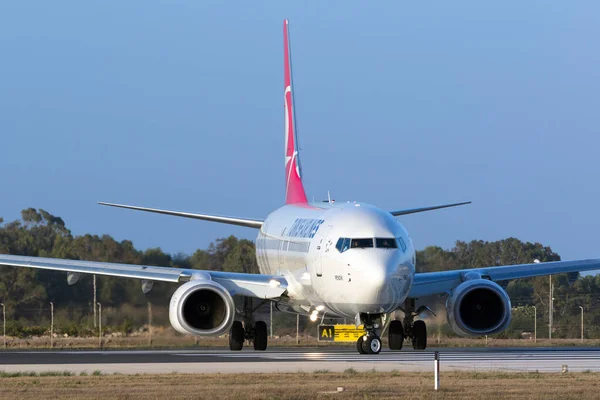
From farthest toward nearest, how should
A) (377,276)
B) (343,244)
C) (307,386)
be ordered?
1. (343,244)
2. (377,276)
3. (307,386)

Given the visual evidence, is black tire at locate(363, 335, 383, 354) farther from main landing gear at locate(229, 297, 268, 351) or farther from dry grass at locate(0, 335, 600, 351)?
dry grass at locate(0, 335, 600, 351)

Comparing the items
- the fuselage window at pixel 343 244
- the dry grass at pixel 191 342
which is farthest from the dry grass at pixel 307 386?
the dry grass at pixel 191 342

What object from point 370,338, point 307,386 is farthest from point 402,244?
point 307,386

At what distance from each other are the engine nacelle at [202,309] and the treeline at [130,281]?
8.44 meters

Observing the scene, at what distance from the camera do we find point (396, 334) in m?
36.6

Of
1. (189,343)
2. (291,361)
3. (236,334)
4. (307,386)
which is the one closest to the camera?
(307,386)

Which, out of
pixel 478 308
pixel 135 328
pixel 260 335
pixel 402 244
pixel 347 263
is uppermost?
pixel 402 244

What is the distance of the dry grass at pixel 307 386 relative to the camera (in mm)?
21703

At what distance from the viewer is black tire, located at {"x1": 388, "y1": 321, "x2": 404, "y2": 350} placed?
36594 mm

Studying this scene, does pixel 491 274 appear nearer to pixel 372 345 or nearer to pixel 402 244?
pixel 372 345

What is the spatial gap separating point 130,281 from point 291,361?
17731mm

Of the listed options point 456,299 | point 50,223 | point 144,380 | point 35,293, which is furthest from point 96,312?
point 50,223

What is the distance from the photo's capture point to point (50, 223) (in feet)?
253

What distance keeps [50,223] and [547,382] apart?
5613cm
